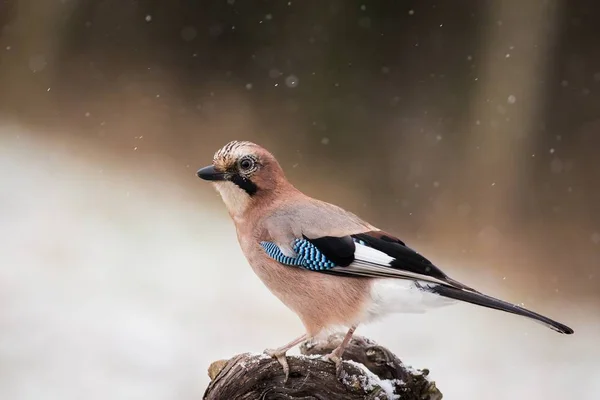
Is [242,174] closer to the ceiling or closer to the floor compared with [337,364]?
closer to the ceiling

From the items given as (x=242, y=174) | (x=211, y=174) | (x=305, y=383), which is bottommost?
(x=305, y=383)

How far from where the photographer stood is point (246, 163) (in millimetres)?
3082

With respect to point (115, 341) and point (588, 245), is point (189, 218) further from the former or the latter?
point (588, 245)

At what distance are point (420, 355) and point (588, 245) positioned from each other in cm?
203

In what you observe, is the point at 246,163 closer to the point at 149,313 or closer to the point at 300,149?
the point at 149,313

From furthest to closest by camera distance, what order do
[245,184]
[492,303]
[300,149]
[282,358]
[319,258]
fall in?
[300,149] < [245,184] < [319,258] < [282,358] < [492,303]

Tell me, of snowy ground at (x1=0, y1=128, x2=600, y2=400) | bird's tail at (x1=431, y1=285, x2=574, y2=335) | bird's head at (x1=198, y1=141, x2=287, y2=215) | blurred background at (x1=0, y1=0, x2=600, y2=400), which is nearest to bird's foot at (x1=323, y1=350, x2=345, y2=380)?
bird's tail at (x1=431, y1=285, x2=574, y2=335)

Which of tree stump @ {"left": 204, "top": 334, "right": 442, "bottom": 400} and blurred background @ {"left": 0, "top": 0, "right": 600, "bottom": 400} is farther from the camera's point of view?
blurred background @ {"left": 0, "top": 0, "right": 600, "bottom": 400}

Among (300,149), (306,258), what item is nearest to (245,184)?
(306,258)

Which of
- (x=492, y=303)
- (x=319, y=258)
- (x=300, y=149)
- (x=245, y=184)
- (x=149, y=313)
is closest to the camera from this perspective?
(x=492, y=303)

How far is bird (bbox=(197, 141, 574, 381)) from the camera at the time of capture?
9.61 ft

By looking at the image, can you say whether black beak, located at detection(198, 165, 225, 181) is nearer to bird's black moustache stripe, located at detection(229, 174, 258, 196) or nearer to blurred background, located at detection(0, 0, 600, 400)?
bird's black moustache stripe, located at detection(229, 174, 258, 196)

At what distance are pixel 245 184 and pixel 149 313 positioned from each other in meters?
3.43

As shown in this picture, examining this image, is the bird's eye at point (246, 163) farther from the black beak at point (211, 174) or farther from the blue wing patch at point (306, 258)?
the blue wing patch at point (306, 258)
